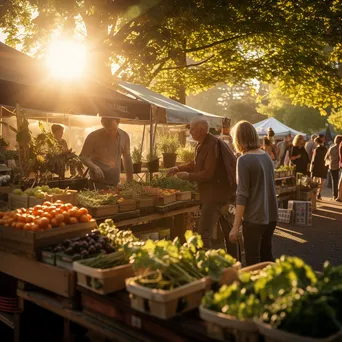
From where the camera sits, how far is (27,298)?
13.7 feet

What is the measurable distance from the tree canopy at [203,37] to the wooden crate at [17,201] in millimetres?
8910

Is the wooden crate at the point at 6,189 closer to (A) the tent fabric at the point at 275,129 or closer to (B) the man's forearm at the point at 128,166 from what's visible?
(B) the man's forearm at the point at 128,166

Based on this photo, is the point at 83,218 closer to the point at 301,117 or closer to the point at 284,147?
the point at 284,147

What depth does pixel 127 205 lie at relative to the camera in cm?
618

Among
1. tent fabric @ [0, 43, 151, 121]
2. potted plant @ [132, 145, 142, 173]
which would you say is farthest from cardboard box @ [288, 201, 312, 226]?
tent fabric @ [0, 43, 151, 121]

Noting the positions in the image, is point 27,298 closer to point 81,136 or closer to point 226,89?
point 81,136

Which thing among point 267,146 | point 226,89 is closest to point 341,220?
point 267,146

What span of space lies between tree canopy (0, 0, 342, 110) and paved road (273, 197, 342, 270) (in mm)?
6794

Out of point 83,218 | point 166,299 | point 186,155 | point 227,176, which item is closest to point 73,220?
point 83,218

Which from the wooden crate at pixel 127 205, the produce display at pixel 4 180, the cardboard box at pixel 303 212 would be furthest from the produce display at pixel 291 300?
the cardboard box at pixel 303 212

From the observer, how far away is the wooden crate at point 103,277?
3339 mm

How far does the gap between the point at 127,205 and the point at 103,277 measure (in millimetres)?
2885

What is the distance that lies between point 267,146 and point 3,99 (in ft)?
33.4

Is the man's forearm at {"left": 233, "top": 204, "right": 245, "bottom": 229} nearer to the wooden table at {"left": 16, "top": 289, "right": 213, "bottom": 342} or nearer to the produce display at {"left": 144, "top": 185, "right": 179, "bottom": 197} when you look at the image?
the wooden table at {"left": 16, "top": 289, "right": 213, "bottom": 342}
